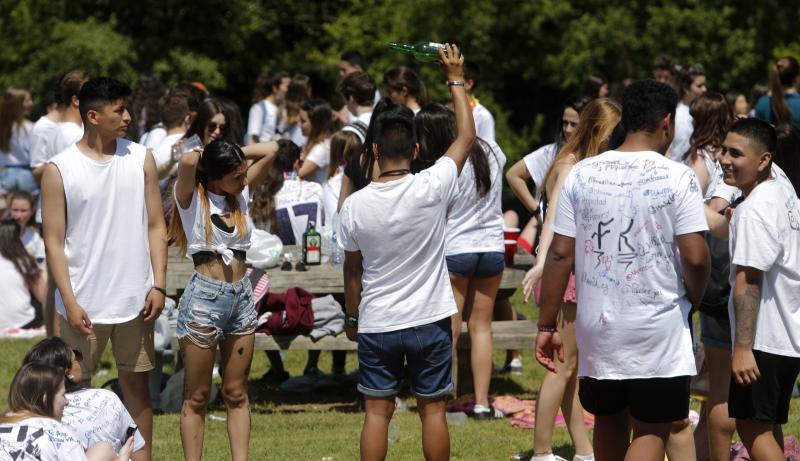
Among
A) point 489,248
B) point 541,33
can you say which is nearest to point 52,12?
point 541,33

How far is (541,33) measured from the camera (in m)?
18.0

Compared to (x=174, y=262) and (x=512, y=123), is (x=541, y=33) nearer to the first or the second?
(x=512, y=123)

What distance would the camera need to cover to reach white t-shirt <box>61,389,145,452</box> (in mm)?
5156

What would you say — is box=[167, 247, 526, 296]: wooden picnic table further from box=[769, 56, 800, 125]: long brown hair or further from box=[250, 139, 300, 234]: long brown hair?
box=[769, 56, 800, 125]: long brown hair

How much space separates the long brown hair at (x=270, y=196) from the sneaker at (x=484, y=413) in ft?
6.96

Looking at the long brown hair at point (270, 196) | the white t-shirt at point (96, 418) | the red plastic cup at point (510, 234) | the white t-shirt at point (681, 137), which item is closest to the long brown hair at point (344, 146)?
the long brown hair at point (270, 196)

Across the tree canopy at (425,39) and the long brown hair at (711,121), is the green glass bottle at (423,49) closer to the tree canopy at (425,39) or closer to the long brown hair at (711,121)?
the long brown hair at (711,121)

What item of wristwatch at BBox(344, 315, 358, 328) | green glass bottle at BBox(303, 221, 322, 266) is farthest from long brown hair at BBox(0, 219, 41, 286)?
wristwatch at BBox(344, 315, 358, 328)

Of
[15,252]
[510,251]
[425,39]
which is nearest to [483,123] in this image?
[510,251]

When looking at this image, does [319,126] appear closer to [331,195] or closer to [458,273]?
[331,195]

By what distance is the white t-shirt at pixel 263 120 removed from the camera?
41.6ft

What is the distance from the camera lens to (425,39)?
17.6 m

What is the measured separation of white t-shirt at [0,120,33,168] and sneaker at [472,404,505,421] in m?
6.48

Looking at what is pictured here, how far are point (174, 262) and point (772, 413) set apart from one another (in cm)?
461
